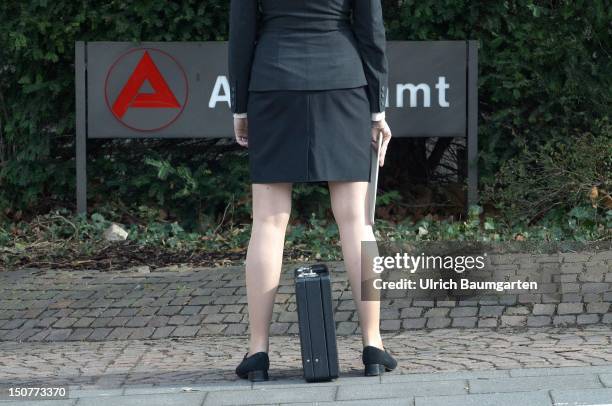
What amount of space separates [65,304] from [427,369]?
2.55 m

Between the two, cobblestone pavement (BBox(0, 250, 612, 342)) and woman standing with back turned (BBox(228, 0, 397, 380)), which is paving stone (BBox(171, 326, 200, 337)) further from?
woman standing with back turned (BBox(228, 0, 397, 380))

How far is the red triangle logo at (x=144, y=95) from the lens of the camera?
9297 millimetres

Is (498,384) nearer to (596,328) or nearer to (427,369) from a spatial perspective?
(427,369)

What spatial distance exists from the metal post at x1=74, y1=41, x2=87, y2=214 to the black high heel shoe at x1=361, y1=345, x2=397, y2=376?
15.0ft

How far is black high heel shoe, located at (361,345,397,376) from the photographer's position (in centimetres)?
505

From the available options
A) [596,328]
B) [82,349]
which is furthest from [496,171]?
[82,349]

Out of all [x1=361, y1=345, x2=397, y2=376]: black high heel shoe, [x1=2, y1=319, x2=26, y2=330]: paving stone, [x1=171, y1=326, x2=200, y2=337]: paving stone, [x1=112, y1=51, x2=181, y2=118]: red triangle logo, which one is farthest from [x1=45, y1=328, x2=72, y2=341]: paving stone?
[x1=112, y1=51, x2=181, y2=118]: red triangle logo

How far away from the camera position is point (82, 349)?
246 inches

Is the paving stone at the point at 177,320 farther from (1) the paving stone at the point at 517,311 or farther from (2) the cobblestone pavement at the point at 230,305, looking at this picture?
(1) the paving stone at the point at 517,311

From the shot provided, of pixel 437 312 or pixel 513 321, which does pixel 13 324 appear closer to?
pixel 437 312

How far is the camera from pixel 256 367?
5.08 m

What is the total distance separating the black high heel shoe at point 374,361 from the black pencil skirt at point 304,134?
698 mm

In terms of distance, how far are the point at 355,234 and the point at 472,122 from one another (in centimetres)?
431

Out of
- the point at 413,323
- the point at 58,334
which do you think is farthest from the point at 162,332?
the point at 413,323
